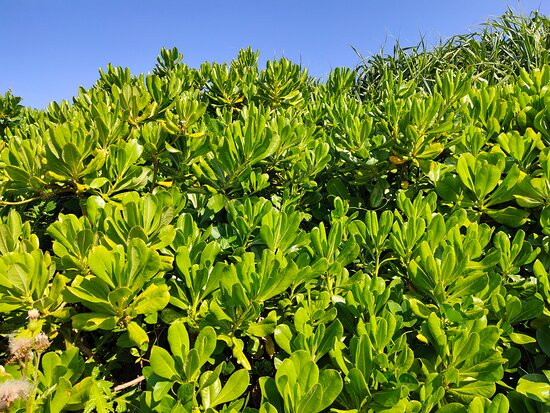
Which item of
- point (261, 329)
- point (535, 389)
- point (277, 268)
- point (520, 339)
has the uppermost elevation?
point (277, 268)

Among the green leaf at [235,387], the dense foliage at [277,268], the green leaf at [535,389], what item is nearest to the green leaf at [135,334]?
the dense foliage at [277,268]

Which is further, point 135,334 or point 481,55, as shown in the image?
point 481,55

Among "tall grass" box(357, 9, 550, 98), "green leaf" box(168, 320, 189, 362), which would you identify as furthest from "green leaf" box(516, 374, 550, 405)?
"tall grass" box(357, 9, 550, 98)

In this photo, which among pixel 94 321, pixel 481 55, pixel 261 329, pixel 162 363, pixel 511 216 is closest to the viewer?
pixel 162 363

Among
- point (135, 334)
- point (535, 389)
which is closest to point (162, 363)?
point (135, 334)

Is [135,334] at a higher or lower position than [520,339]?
higher

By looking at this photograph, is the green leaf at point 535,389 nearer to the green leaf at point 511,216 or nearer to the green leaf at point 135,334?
the green leaf at point 511,216

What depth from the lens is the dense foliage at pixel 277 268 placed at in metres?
1.14

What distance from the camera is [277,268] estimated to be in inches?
48.9

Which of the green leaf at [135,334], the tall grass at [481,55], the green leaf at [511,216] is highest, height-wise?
the tall grass at [481,55]

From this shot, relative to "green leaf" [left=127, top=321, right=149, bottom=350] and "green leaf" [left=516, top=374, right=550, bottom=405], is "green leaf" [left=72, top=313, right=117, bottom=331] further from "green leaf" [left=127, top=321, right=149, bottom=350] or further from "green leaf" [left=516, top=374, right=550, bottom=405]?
"green leaf" [left=516, top=374, right=550, bottom=405]

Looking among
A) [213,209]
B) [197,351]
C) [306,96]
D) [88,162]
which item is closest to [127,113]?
[88,162]

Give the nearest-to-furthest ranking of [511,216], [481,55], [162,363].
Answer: [162,363] → [511,216] → [481,55]

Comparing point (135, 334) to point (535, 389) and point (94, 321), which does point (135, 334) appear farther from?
point (535, 389)
